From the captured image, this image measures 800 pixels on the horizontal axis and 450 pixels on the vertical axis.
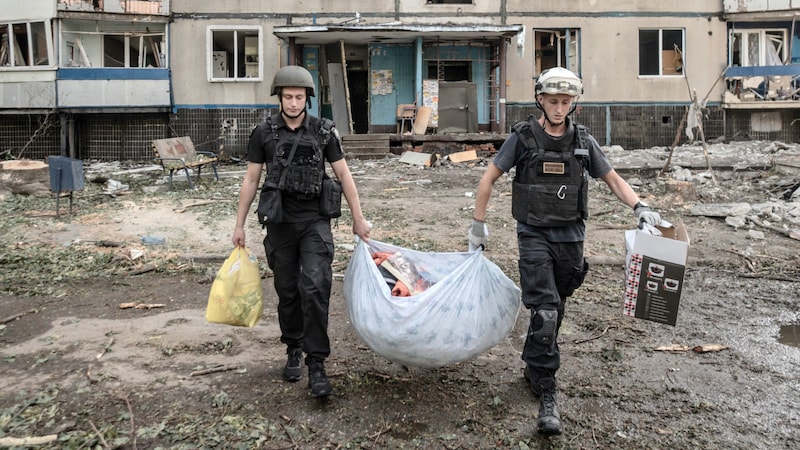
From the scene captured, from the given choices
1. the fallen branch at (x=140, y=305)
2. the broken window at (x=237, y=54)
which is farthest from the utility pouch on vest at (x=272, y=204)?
the broken window at (x=237, y=54)

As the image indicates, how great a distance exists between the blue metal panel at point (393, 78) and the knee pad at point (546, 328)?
14931mm

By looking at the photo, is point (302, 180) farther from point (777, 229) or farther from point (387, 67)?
point (387, 67)

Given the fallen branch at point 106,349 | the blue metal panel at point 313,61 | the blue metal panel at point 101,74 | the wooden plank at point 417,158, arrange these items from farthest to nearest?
the blue metal panel at point 313,61, the blue metal panel at point 101,74, the wooden plank at point 417,158, the fallen branch at point 106,349

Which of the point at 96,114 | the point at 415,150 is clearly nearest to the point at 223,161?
the point at 96,114

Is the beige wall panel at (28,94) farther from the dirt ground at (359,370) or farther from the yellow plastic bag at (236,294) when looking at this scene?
the yellow plastic bag at (236,294)

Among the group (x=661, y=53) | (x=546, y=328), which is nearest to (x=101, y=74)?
(x=661, y=53)

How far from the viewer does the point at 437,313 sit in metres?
2.79

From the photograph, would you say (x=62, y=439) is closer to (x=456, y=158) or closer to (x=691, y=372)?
(x=691, y=372)

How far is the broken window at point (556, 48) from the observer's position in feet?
56.3

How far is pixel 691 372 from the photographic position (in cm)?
336

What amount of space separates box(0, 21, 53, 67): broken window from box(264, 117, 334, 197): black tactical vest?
16.4m

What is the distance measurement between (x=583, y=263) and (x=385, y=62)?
1499cm

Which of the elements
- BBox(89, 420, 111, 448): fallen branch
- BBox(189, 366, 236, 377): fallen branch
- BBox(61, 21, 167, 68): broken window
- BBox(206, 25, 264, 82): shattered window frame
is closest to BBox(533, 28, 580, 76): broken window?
BBox(206, 25, 264, 82): shattered window frame

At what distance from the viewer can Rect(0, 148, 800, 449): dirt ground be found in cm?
266
